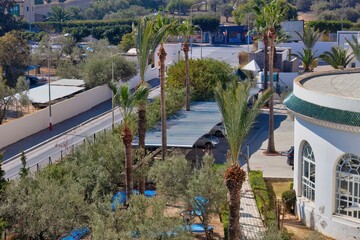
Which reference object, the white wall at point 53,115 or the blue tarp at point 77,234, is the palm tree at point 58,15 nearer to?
the white wall at point 53,115

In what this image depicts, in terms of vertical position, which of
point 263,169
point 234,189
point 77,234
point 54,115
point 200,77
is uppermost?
point 200,77

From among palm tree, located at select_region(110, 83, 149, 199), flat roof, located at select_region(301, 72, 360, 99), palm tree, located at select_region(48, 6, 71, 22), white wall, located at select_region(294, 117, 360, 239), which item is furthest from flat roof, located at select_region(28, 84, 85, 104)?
palm tree, located at select_region(48, 6, 71, 22)

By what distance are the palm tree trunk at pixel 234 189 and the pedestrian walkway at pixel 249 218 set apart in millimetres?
3271

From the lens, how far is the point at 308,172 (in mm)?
28781

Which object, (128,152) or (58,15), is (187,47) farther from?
(58,15)

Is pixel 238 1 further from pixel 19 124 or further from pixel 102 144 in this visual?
pixel 102 144

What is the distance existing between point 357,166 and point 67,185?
11.9 metres

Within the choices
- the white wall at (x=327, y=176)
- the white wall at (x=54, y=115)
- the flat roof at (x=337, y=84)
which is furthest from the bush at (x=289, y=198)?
the white wall at (x=54, y=115)

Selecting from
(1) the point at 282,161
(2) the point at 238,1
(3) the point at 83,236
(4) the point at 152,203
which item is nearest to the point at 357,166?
(4) the point at 152,203

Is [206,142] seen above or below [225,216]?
above

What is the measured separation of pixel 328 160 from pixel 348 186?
1.33 meters

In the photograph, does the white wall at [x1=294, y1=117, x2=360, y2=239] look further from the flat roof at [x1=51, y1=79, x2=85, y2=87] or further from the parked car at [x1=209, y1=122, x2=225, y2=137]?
the flat roof at [x1=51, y1=79, x2=85, y2=87]

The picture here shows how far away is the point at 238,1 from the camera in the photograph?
160375 millimetres

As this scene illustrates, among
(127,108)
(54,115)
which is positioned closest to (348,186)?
(127,108)
